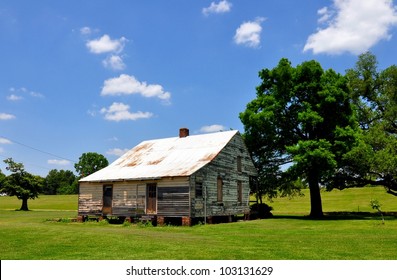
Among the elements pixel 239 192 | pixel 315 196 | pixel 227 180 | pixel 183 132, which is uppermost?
pixel 183 132

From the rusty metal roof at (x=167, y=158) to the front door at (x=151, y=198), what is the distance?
1.04 meters

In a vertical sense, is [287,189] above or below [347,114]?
below

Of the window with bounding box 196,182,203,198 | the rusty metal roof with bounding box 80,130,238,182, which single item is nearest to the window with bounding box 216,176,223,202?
the rusty metal roof with bounding box 80,130,238,182

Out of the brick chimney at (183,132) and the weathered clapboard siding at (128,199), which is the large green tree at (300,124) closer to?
the brick chimney at (183,132)

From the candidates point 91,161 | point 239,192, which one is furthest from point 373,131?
point 91,161

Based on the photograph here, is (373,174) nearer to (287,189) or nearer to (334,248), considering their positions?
(287,189)

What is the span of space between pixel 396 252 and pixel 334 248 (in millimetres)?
2011

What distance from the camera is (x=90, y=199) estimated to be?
35.9 metres

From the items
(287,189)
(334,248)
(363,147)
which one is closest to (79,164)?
(287,189)

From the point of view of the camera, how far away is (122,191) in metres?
33.4

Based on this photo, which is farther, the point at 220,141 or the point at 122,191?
the point at 220,141

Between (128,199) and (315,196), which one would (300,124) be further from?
(128,199)
